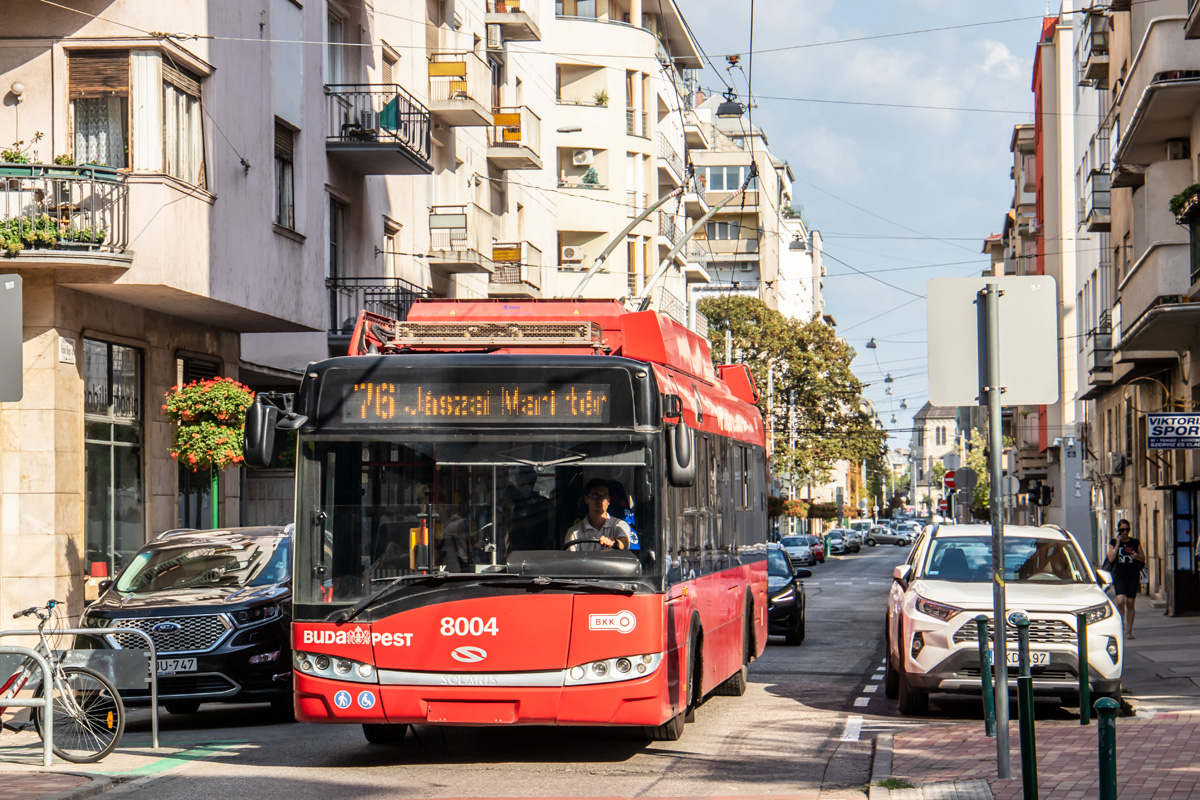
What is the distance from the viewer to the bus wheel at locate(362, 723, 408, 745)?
1262cm

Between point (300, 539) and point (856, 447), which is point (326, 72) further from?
point (856, 447)

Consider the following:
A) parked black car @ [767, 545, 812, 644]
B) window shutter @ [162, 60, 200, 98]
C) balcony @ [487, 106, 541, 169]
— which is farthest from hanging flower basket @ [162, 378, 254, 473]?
balcony @ [487, 106, 541, 169]

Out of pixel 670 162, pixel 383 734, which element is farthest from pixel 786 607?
pixel 670 162

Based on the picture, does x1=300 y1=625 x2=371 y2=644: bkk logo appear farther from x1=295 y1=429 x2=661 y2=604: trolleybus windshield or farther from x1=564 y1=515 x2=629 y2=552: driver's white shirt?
x1=564 y1=515 x2=629 y2=552: driver's white shirt

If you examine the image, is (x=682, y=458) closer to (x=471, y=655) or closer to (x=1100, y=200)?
(x=471, y=655)

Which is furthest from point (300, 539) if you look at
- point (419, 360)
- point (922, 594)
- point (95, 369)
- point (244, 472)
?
point (244, 472)

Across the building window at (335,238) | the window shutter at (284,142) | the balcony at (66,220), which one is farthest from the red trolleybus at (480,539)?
the building window at (335,238)

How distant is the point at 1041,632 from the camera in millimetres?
14086

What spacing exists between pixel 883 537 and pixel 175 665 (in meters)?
102

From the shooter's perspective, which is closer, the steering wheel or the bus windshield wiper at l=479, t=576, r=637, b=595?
the bus windshield wiper at l=479, t=576, r=637, b=595

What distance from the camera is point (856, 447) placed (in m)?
73.5

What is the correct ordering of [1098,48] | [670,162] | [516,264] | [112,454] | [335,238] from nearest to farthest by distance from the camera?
1. [112,454]
2. [335,238]
3. [1098,48]
4. [516,264]
5. [670,162]

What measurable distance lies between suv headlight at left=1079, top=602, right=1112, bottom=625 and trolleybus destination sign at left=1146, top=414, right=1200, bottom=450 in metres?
8.71

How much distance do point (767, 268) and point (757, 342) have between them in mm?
28796
